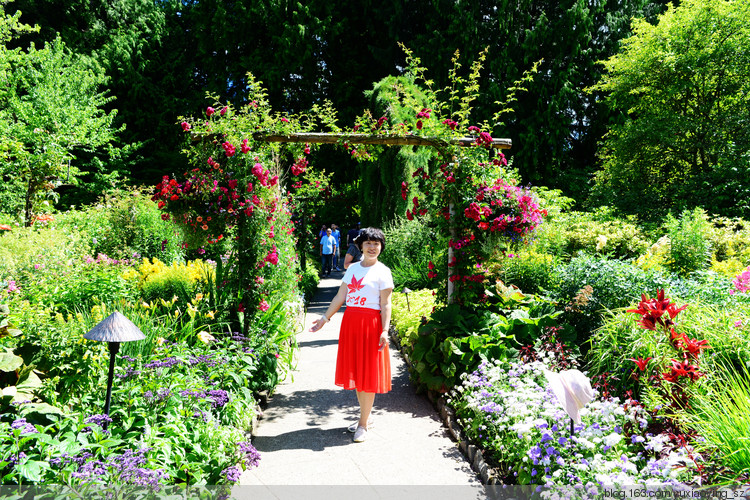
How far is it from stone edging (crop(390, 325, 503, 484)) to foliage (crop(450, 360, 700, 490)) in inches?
2.9

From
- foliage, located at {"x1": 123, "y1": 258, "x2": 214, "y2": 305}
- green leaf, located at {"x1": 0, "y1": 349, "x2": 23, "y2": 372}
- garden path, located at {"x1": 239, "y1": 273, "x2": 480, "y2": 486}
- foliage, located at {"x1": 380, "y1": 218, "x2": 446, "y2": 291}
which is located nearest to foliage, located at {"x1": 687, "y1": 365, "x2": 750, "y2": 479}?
garden path, located at {"x1": 239, "y1": 273, "x2": 480, "y2": 486}

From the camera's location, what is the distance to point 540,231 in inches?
201

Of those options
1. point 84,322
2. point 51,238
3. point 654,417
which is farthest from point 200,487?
point 51,238

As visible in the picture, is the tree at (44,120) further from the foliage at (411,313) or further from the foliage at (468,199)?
the foliage at (468,199)

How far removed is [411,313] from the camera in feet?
21.7

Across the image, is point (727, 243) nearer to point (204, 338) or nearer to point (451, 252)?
point (451, 252)

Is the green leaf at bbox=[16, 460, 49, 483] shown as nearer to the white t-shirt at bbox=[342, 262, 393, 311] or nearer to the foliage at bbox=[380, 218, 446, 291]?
the white t-shirt at bbox=[342, 262, 393, 311]

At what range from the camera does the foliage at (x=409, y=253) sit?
9438 millimetres

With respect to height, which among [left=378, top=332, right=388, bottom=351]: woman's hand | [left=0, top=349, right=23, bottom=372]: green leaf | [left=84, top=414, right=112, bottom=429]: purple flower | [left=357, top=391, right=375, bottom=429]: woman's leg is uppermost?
[left=0, top=349, right=23, bottom=372]: green leaf

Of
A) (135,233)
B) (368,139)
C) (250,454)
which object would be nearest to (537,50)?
(368,139)

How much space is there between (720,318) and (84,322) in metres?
5.04

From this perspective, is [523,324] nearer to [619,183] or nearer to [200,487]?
[200,487]

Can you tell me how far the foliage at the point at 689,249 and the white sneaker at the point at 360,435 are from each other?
5.20m

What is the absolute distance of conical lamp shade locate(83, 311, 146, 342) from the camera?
2.60 meters
